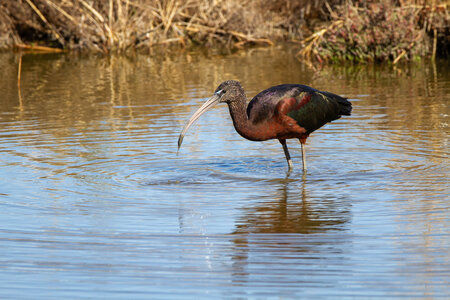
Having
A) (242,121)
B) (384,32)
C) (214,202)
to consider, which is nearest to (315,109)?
(242,121)

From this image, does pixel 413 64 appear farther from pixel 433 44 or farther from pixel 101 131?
pixel 101 131

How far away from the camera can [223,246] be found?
6.16 meters

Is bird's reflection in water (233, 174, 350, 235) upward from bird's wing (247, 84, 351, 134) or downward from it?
downward

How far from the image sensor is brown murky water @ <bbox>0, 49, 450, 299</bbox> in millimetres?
5391

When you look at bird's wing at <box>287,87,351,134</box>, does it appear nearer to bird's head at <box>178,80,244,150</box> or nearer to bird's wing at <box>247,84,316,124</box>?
bird's wing at <box>247,84,316,124</box>

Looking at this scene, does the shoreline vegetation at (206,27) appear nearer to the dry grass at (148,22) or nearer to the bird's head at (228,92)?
the dry grass at (148,22)

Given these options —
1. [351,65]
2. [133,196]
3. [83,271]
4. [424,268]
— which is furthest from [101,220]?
[351,65]

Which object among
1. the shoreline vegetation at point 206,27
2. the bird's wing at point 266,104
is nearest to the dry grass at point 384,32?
the shoreline vegetation at point 206,27

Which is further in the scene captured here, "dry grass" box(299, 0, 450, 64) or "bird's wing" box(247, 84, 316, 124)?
"dry grass" box(299, 0, 450, 64)

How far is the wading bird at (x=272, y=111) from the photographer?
820 cm

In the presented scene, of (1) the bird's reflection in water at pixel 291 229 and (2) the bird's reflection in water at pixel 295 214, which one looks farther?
(2) the bird's reflection in water at pixel 295 214

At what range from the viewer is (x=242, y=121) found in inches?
322

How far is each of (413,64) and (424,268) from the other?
12.8 m

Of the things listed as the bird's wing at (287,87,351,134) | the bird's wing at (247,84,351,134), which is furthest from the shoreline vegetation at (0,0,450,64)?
the bird's wing at (247,84,351,134)
